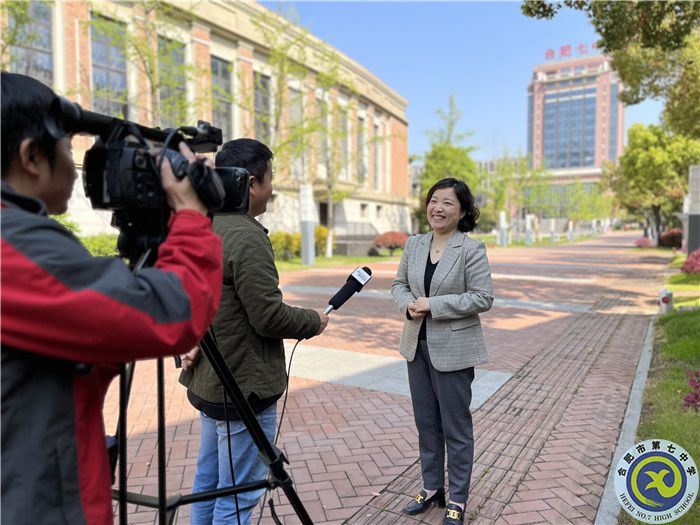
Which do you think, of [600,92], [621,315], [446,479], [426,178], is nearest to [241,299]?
[446,479]

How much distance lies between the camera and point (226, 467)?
232 centimetres

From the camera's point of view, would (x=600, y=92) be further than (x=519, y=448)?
Yes

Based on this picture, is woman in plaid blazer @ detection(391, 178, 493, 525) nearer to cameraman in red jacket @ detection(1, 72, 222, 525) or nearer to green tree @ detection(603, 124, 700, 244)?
cameraman in red jacket @ detection(1, 72, 222, 525)

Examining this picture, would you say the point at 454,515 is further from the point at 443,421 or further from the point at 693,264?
the point at 693,264

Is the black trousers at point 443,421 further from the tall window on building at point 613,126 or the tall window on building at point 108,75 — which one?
the tall window on building at point 613,126

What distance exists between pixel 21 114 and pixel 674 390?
5927mm

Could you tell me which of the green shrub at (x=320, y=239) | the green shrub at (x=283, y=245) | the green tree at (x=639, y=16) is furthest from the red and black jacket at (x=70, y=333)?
the green shrub at (x=320, y=239)

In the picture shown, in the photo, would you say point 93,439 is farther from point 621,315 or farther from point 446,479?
point 621,315

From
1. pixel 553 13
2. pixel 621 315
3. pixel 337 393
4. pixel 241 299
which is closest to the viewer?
pixel 241 299

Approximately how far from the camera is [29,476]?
1.16 meters

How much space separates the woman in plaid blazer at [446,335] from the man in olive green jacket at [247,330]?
999 millimetres

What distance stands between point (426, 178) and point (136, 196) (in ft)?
136

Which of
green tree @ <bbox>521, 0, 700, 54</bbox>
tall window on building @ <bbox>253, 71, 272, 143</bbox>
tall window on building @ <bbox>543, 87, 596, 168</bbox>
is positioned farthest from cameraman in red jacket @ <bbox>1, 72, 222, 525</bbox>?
tall window on building @ <bbox>543, 87, 596, 168</bbox>

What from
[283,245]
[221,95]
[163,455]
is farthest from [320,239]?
[163,455]
